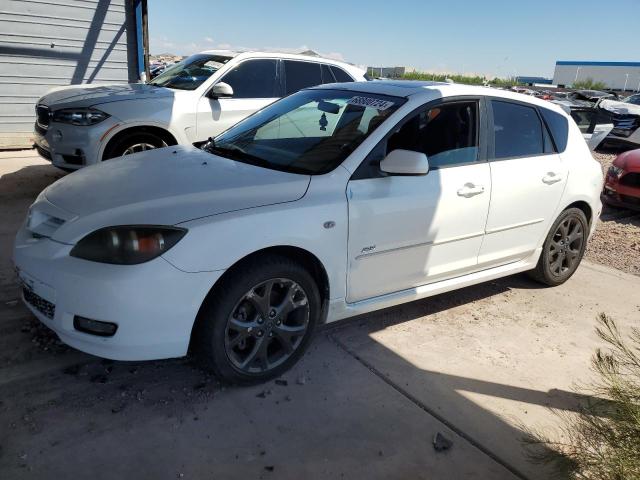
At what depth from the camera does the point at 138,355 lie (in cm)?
275

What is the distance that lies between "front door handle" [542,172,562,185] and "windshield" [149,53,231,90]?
4.29 m

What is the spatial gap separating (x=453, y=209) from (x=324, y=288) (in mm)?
1120

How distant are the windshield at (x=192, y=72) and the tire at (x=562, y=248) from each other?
447 centimetres

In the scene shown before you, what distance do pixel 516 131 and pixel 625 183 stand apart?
166 inches

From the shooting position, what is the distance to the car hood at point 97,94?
20.2ft

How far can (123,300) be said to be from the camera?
263 centimetres

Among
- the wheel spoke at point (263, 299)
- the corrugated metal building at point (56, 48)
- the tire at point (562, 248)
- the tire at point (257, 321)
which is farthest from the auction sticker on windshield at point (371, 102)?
the corrugated metal building at point (56, 48)

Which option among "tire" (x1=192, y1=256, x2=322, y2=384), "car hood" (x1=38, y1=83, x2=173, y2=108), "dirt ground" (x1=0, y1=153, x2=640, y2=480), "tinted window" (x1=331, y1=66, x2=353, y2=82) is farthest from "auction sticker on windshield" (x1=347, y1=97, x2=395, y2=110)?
"tinted window" (x1=331, y1=66, x2=353, y2=82)

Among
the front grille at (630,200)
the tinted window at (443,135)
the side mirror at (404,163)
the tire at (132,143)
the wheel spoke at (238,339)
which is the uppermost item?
the tinted window at (443,135)

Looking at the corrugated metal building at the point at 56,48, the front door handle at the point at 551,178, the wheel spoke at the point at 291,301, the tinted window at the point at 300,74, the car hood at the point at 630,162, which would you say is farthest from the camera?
the corrugated metal building at the point at 56,48

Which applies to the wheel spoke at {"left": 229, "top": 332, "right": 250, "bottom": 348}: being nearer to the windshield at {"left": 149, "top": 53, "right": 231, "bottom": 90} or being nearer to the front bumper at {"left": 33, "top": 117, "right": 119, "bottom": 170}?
the front bumper at {"left": 33, "top": 117, "right": 119, "bottom": 170}

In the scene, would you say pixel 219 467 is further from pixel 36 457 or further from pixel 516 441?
pixel 516 441

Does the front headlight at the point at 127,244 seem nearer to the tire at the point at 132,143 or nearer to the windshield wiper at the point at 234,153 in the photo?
the windshield wiper at the point at 234,153

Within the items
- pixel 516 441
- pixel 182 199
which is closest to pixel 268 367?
pixel 182 199
